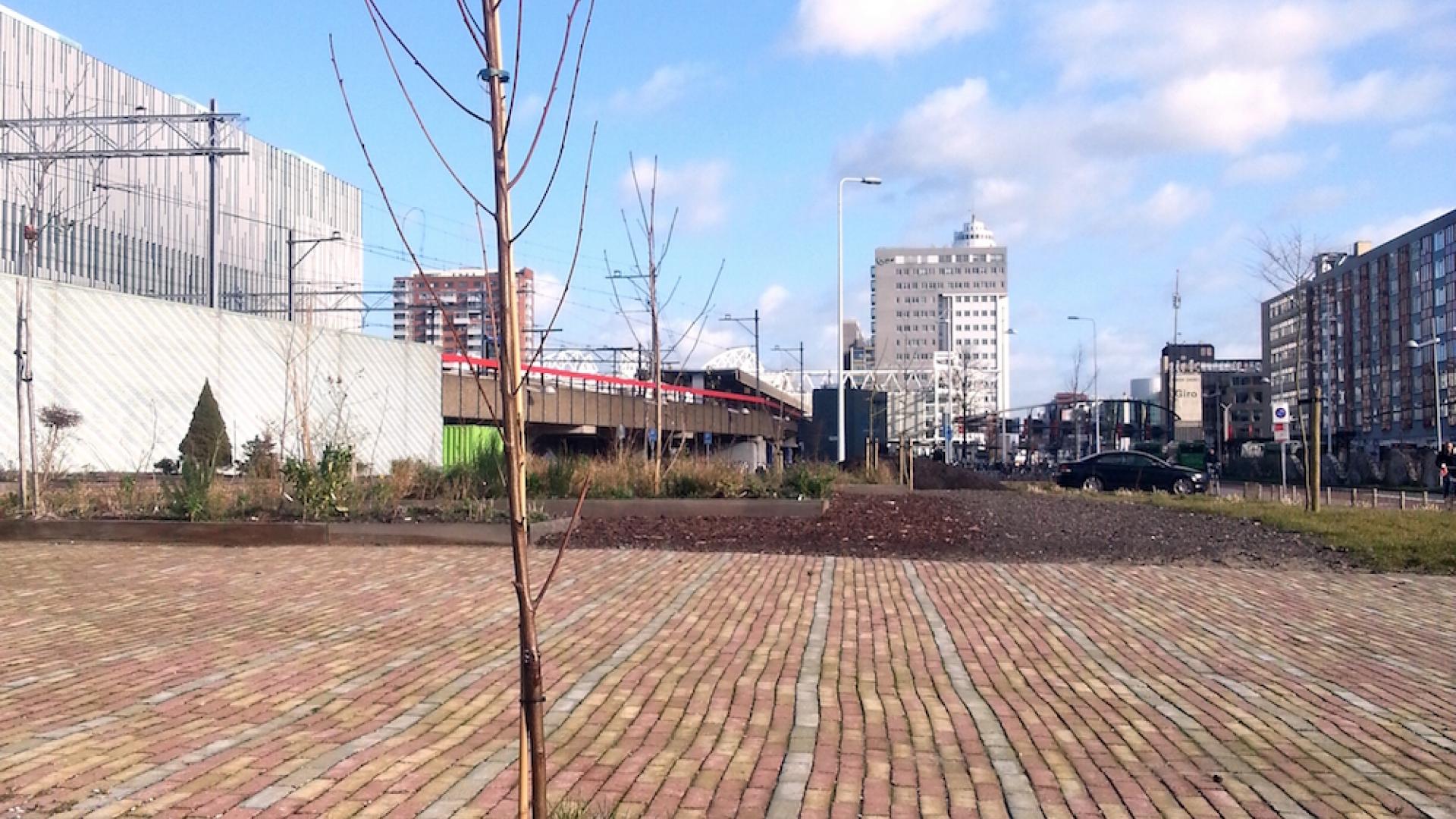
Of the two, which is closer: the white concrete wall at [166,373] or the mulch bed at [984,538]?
the mulch bed at [984,538]

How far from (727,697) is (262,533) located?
8572 millimetres

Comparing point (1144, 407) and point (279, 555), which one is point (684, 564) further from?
point (1144, 407)

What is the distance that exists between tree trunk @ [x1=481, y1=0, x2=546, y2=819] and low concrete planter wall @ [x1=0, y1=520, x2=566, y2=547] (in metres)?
10.3

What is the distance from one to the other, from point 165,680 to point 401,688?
3.90 feet

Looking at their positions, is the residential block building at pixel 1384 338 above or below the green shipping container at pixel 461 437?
above

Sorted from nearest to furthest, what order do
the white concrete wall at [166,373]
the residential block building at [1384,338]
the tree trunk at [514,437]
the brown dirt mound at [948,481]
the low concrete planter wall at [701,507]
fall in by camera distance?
the tree trunk at [514,437], the low concrete planter wall at [701,507], the white concrete wall at [166,373], the brown dirt mound at [948,481], the residential block building at [1384,338]

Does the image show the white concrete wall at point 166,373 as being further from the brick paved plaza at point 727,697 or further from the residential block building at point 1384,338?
the residential block building at point 1384,338

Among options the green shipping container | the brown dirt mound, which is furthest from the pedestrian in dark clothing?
the green shipping container

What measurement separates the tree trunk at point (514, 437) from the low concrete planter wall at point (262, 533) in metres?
10.3

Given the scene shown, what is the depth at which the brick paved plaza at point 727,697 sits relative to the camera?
444 cm

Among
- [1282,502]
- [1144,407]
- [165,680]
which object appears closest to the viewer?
[165,680]

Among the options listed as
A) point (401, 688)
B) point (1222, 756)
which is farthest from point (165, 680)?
point (1222, 756)

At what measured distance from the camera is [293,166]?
6600cm

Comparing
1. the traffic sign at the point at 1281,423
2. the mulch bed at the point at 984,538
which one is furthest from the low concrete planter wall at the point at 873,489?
the traffic sign at the point at 1281,423
